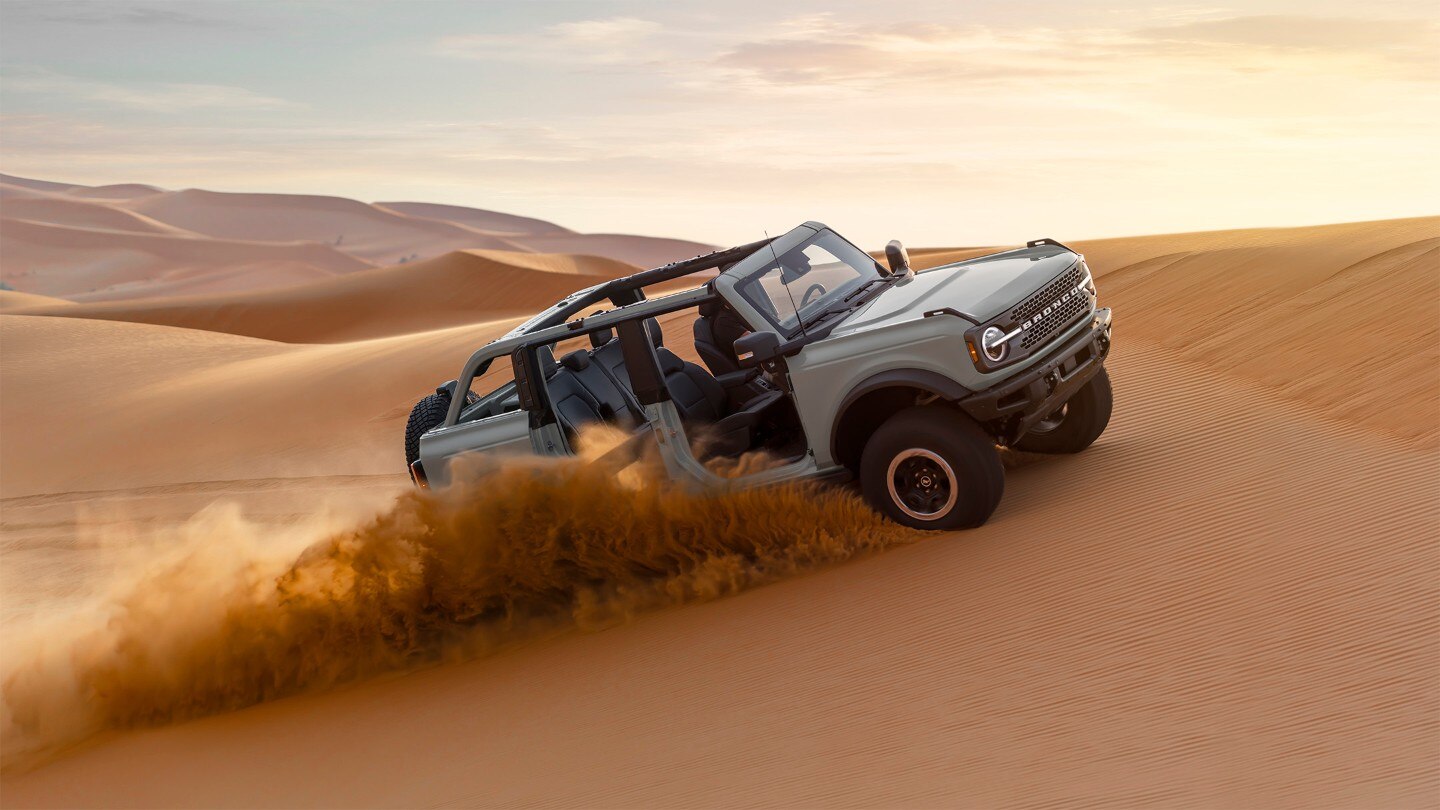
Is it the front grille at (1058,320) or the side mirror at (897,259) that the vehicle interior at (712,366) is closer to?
the side mirror at (897,259)

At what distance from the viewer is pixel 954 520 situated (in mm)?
7047

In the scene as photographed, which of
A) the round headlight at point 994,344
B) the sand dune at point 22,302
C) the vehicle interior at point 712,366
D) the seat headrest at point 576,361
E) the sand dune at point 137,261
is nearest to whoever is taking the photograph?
the round headlight at point 994,344

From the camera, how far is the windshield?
7.39 metres

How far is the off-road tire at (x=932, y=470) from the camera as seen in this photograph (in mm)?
6805

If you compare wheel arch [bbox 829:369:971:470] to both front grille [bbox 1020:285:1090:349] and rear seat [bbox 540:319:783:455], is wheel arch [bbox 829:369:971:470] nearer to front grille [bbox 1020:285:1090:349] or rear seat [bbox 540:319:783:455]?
front grille [bbox 1020:285:1090:349]

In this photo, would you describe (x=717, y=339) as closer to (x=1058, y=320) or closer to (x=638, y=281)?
(x=638, y=281)

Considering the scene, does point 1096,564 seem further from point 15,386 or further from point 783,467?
point 15,386

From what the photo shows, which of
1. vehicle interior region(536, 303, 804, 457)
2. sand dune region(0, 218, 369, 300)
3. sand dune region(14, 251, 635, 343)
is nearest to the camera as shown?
vehicle interior region(536, 303, 804, 457)

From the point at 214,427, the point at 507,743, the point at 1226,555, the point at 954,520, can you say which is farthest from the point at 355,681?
the point at 214,427

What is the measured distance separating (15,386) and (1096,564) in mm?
21391

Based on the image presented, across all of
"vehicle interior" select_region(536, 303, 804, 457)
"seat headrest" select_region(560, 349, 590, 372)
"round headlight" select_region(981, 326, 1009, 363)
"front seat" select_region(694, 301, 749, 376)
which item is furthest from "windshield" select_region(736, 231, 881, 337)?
"seat headrest" select_region(560, 349, 590, 372)

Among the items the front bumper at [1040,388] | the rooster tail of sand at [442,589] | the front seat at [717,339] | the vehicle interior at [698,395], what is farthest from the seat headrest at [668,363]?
the front bumper at [1040,388]

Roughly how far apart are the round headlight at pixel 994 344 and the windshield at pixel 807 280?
1.20 meters

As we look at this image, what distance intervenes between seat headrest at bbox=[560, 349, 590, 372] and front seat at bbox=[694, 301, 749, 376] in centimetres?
80
